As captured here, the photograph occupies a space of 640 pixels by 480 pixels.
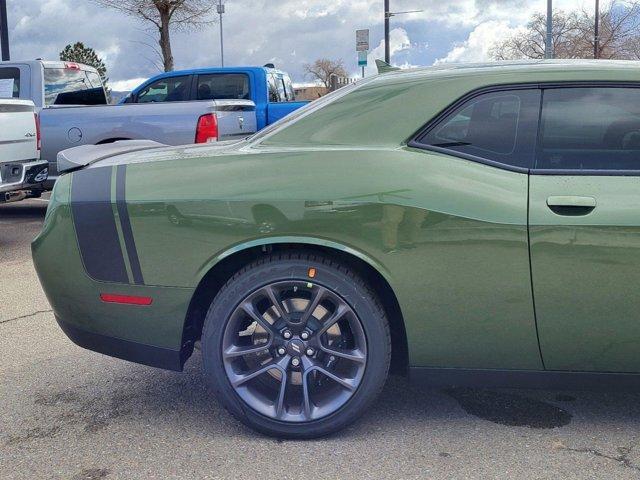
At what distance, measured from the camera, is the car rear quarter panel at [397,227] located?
302 cm

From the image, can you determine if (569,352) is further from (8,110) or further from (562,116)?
(8,110)

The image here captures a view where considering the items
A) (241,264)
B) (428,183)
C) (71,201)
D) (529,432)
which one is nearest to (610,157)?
(428,183)

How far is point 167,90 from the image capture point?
36.7 ft

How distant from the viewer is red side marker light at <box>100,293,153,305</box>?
3252 mm

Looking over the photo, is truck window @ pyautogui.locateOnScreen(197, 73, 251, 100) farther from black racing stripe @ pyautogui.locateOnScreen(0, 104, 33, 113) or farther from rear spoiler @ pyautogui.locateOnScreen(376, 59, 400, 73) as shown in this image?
rear spoiler @ pyautogui.locateOnScreen(376, 59, 400, 73)

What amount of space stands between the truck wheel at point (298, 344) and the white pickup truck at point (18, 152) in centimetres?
530

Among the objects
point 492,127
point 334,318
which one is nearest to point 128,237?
point 334,318

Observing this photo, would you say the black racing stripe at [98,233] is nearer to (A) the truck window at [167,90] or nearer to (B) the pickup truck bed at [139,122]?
(B) the pickup truck bed at [139,122]

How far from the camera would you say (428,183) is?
10.1 ft

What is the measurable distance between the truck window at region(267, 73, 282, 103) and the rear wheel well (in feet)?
27.2

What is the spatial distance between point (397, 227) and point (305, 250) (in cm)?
41

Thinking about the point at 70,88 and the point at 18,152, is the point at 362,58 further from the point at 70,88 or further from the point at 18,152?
the point at 18,152

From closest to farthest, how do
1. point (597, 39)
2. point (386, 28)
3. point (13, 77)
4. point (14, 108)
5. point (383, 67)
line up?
point (383, 67) → point (14, 108) → point (13, 77) → point (386, 28) → point (597, 39)

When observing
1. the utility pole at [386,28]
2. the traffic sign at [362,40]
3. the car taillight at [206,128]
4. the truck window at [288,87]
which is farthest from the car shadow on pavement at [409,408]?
the utility pole at [386,28]
